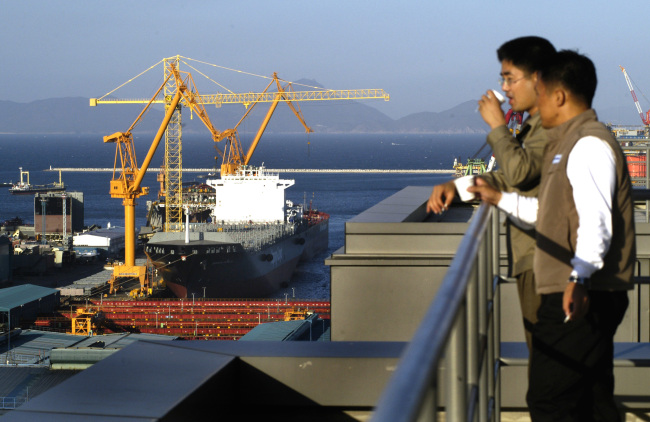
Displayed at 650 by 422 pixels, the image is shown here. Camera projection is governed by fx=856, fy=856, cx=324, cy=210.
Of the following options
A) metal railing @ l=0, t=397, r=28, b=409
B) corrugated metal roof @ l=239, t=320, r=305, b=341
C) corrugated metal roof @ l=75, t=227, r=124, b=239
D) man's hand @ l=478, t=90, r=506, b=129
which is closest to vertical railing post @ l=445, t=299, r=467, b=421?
man's hand @ l=478, t=90, r=506, b=129

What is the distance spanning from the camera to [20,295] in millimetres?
25094

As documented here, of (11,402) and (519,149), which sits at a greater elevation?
(519,149)

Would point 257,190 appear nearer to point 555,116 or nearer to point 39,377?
point 39,377

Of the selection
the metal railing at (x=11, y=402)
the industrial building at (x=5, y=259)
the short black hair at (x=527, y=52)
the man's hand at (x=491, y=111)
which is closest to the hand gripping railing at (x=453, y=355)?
the man's hand at (x=491, y=111)

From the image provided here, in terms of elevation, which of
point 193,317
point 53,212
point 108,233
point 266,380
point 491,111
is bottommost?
point 193,317

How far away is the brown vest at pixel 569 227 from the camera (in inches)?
68.2

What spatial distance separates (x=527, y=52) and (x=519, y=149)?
0.24m

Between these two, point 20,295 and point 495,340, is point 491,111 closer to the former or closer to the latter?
point 495,340

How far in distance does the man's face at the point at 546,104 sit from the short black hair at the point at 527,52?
0.22 ft

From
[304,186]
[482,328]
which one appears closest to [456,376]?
[482,328]

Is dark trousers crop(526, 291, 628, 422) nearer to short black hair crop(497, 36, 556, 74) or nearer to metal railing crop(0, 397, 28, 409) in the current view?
short black hair crop(497, 36, 556, 74)

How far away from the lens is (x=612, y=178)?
1.69 metres

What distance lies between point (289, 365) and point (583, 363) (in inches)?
38.8

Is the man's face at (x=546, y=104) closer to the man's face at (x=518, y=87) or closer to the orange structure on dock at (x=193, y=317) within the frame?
the man's face at (x=518, y=87)
